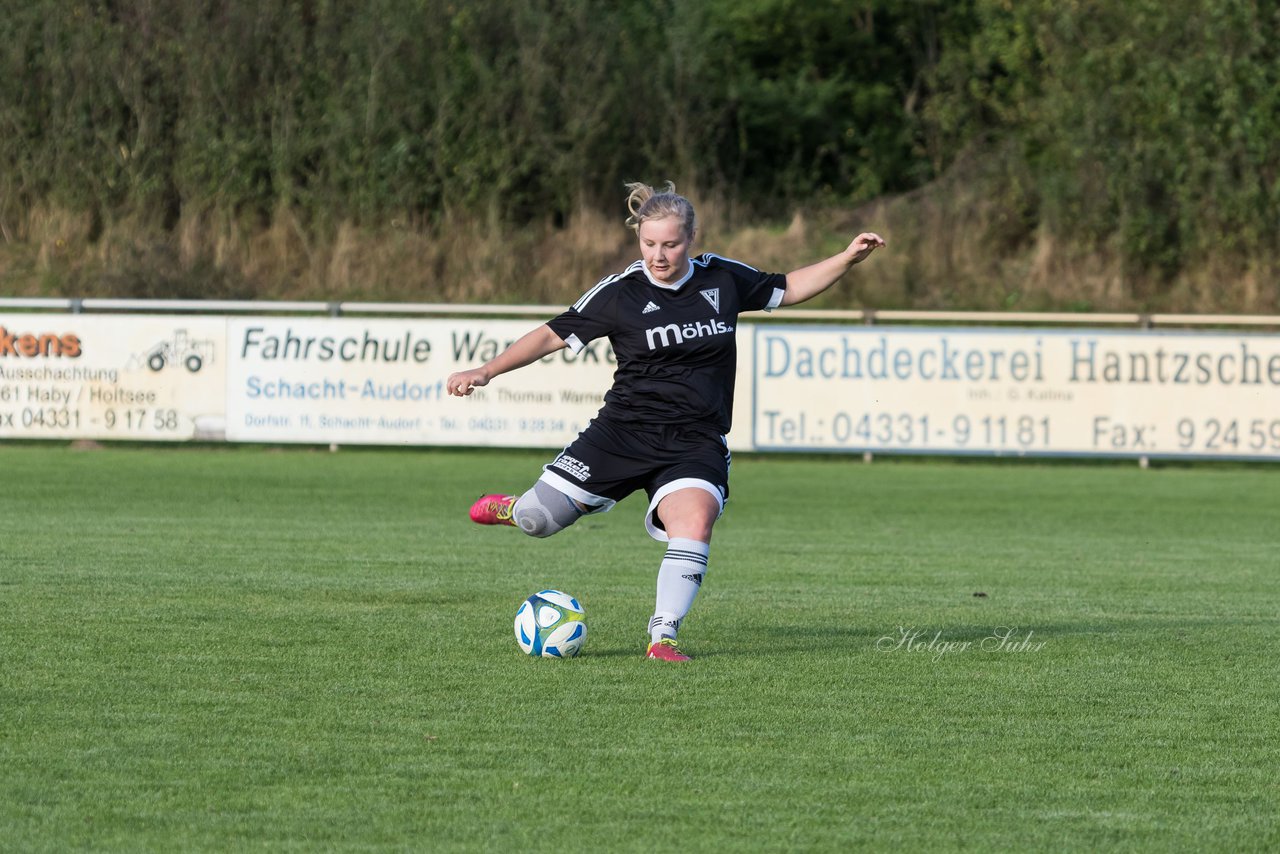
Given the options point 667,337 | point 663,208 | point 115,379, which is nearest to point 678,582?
point 667,337

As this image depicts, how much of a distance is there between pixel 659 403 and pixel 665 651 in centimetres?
98

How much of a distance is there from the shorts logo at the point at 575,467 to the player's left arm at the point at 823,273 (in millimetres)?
1050

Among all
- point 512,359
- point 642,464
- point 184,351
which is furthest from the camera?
point 184,351

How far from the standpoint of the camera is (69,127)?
2616 cm

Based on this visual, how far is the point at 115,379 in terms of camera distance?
18.2m

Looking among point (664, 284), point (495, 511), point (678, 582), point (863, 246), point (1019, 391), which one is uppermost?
point (863, 246)

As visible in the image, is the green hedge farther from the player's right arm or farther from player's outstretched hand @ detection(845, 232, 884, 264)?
the player's right arm

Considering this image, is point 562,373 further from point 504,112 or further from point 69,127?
point 69,127

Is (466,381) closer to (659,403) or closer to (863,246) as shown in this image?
(659,403)

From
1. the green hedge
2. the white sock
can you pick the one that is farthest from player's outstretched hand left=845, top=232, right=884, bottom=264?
the green hedge

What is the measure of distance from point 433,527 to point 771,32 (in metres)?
22.1

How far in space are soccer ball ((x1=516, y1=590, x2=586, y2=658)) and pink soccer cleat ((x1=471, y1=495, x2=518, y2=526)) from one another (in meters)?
A: 0.39

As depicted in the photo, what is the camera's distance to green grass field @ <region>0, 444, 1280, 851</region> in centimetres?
434

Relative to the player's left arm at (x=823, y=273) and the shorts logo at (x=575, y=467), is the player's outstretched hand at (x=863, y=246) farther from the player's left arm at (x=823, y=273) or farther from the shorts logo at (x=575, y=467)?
the shorts logo at (x=575, y=467)
